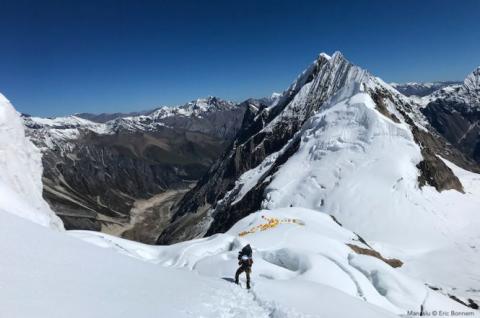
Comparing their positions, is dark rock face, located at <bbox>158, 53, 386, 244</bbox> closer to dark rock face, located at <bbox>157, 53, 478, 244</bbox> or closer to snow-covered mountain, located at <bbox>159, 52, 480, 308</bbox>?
dark rock face, located at <bbox>157, 53, 478, 244</bbox>

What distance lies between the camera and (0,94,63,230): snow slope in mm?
20531

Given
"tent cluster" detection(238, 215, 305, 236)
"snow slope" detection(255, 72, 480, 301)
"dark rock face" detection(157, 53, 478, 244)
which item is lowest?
"tent cluster" detection(238, 215, 305, 236)

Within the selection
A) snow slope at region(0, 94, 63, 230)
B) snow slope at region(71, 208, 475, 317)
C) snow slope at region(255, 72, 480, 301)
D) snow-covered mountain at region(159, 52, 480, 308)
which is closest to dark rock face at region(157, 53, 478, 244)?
snow-covered mountain at region(159, 52, 480, 308)

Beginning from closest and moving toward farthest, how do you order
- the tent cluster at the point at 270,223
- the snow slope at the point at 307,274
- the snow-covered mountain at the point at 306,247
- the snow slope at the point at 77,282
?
1. the snow slope at the point at 77,282
2. the snow-covered mountain at the point at 306,247
3. the snow slope at the point at 307,274
4. the tent cluster at the point at 270,223

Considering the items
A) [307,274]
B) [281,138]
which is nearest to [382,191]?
[307,274]

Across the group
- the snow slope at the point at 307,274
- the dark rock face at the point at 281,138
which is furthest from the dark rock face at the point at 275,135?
the snow slope at the point at 307,274

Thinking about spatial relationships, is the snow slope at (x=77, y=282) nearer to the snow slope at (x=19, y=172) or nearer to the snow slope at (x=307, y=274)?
the snow slope at (x=19, y=172)

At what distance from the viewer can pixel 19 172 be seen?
22625mm

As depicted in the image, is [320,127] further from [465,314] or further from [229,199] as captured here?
[465,314]

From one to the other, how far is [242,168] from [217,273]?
151286mm

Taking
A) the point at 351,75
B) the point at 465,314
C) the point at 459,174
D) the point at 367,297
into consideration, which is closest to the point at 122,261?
the point at 367,297

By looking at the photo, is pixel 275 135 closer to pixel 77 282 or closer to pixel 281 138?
pixel 281 138

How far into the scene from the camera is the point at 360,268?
3077 centimetres

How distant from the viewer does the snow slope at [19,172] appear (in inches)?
808
